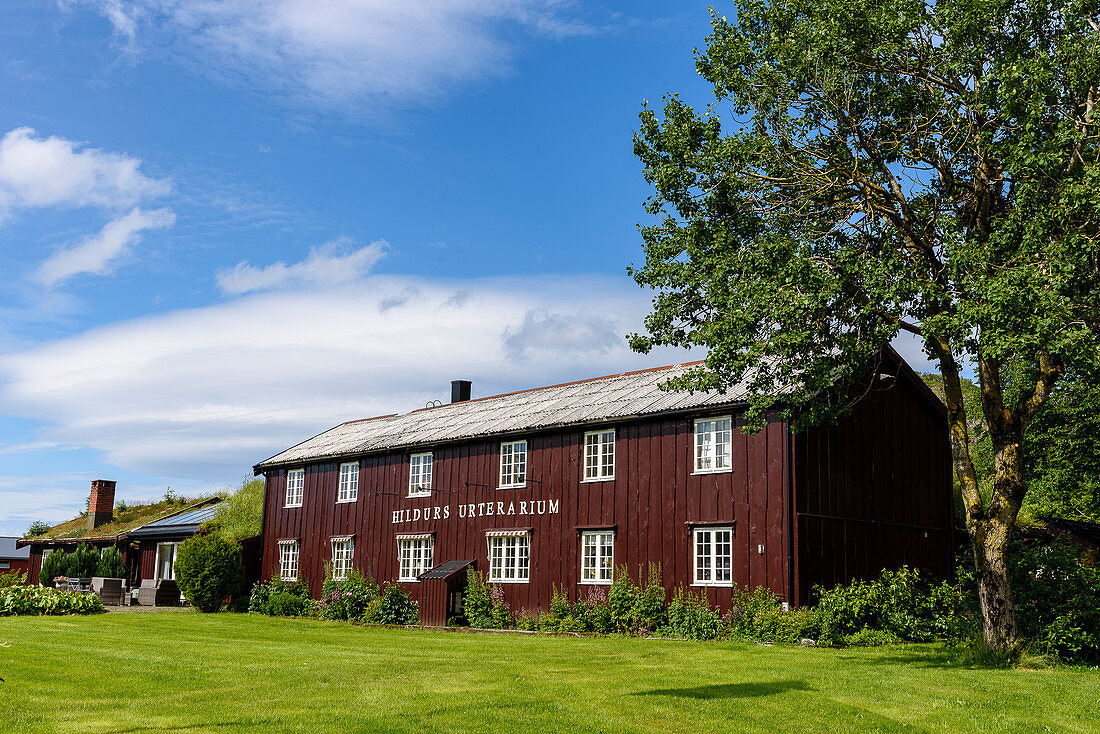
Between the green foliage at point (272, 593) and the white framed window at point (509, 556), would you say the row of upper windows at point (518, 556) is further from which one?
the green foliage at point (272, 593)

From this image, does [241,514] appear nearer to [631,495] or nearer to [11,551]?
[631,495]

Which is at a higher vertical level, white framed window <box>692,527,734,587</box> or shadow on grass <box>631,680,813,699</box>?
white framed window <box>692,527,734,587</box>

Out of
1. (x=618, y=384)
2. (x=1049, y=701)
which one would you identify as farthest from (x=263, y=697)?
(x=618, y=384)

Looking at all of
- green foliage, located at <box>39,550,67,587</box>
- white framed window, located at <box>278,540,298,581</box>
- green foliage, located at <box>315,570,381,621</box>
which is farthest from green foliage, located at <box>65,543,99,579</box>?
green foliage, located at <box>315,570,381,621</box>

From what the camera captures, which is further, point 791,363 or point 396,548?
point 396,548

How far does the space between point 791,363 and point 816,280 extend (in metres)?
1.73

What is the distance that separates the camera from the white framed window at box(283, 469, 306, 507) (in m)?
35.8

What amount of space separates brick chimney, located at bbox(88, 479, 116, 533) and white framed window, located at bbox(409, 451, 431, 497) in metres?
27.4

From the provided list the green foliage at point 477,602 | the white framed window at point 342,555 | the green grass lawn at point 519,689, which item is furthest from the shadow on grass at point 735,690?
the white framed window at point 342,555

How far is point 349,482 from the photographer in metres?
33.8

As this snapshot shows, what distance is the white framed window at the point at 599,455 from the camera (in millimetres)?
26156

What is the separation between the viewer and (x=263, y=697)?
40.2 feet

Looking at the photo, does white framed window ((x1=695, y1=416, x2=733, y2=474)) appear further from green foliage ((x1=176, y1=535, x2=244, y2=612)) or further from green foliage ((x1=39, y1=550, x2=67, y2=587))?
green foliage ((x1=39, y1=550, x2=67, y2=587))

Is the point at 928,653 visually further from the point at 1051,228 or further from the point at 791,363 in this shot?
the point at 1051,228
